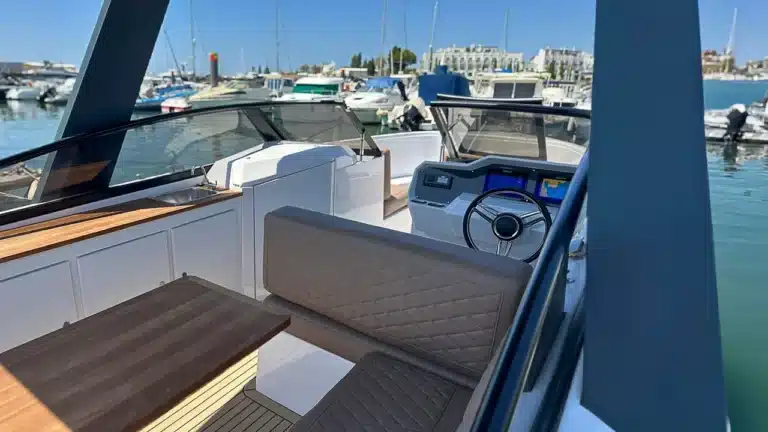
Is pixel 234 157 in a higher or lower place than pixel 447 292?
higher

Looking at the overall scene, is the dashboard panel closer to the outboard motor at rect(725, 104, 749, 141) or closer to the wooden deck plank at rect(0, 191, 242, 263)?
the wooden deck plank at rect(0, 191, 242, 263)

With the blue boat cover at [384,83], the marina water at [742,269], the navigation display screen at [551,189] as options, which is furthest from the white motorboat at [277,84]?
the navigation display screen at [551,189]

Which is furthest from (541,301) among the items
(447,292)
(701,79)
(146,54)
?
(146,54)

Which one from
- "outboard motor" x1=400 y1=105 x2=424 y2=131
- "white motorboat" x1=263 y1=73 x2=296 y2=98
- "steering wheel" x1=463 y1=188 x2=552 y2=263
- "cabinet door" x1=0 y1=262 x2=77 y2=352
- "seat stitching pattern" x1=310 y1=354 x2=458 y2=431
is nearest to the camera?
"seat stitching pattern" x1=310 y1=354 x2=458 y2=431

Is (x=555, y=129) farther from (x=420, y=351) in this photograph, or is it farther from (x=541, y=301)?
(x=541, y=301)

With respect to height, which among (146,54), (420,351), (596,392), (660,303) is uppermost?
(146,54)

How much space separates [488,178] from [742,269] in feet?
12.4

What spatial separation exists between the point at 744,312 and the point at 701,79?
4204 mm

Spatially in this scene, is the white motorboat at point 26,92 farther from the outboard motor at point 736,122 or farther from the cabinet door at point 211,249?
the outboard motor at point 736,122

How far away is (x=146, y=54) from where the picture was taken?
2.28m

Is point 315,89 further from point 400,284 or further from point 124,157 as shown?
point 400,284

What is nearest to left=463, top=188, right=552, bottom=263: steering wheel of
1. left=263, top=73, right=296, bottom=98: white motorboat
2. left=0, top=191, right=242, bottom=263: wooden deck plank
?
left=0, top=191, right=242, bottom=263: wooden deck plank

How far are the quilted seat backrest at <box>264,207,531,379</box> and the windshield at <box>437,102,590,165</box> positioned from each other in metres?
→ 2.13

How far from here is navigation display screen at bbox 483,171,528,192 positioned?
3.15 m
